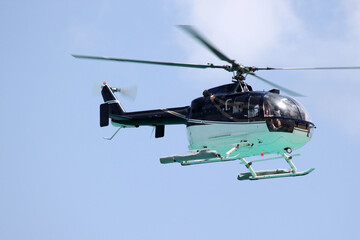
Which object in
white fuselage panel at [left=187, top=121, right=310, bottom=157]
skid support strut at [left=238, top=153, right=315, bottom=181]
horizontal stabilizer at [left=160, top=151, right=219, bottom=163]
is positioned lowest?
skid support strut at [left=238, top=153, right=315, bottom=181]

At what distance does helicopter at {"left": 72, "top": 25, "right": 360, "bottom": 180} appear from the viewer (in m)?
26.3

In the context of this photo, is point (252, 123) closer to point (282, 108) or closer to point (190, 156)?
point (282, 108)

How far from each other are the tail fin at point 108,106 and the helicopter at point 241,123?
15.7 feet

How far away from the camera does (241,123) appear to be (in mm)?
27000

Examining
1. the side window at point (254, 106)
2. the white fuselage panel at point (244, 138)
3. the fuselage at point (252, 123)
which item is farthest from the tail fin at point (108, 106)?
the side window at point (254, 106)

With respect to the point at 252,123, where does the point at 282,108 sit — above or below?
above

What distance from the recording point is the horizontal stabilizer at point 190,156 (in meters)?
26.3

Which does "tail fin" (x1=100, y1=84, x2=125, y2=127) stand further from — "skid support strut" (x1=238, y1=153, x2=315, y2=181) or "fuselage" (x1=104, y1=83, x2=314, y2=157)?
"skid support strut" (x1=238, y1=153, x2=315, y2=181)

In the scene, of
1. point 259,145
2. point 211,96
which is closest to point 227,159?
point 259,145

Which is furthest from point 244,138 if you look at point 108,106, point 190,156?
point 108,106

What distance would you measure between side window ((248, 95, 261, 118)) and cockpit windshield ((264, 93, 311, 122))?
31cm

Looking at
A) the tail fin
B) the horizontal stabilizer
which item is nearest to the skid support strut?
the horizontal stabilizer

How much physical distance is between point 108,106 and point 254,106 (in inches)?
386

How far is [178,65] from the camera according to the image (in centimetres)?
2781
